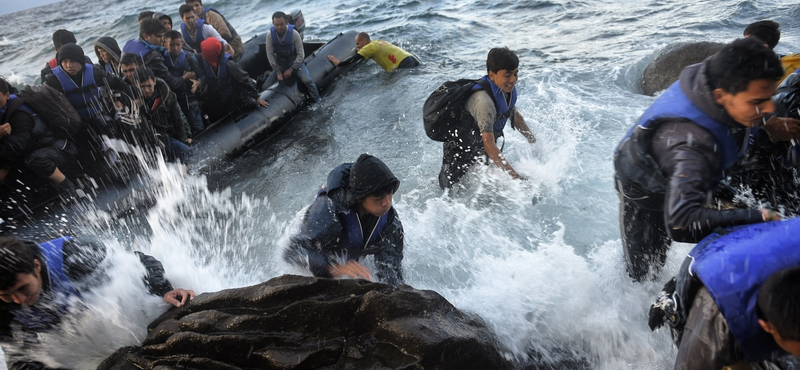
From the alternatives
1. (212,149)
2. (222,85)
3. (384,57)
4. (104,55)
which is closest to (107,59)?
(104,55)

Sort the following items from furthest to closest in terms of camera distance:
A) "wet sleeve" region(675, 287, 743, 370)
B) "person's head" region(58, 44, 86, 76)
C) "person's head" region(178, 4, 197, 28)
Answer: "person's head" region(178, 4, 197, 28) < "person's head" region(58, 44, 86, 76) < "wet sleeve" region(675, 287, 743, 370)

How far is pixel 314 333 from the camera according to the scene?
93.2 inches

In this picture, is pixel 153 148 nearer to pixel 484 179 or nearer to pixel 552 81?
pixel 484 179

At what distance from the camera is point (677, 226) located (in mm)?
2043

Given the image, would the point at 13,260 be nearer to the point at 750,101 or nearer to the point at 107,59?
the point at 750,101

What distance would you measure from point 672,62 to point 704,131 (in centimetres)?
585

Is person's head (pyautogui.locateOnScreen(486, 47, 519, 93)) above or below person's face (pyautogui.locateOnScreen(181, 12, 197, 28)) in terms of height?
below

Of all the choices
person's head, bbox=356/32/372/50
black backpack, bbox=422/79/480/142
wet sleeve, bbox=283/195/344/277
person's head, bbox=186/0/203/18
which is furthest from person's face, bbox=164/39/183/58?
wet sleeve, bbox=283/195/344/277

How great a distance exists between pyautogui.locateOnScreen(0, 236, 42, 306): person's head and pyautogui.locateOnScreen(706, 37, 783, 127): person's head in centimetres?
345

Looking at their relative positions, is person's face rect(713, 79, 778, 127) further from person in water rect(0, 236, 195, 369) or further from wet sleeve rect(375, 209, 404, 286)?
person in water rect(0, 236, 195, 369)

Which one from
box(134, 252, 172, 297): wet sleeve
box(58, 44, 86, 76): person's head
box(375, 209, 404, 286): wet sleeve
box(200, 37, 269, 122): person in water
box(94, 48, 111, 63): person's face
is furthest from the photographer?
box(200, 37, 269, 122): person in water

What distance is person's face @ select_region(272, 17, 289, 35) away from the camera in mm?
8664

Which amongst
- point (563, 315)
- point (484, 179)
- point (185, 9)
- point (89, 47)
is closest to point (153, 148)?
point (185, 9)

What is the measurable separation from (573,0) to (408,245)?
463 inches
